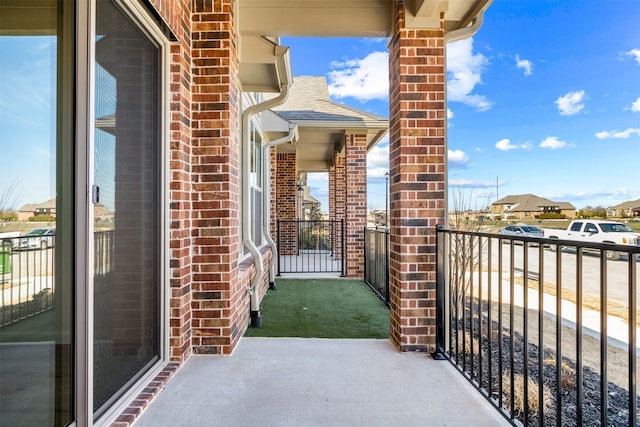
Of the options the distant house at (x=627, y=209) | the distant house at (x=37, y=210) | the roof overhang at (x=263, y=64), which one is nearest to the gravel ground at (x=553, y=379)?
the distant house at (x=37, y=210)

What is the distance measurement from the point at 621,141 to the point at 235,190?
46.8ft

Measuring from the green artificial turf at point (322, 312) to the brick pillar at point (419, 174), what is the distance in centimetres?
63

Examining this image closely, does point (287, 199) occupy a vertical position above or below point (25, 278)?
above

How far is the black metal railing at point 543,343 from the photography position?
50.5 inches

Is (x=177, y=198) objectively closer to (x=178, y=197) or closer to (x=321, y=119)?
(x=178, y=197)

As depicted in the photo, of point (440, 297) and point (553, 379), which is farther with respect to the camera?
point (553, 379)

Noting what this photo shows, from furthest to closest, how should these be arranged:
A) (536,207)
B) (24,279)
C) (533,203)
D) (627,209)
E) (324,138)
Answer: (533,203) < (536,207) < (324,138) < (627,209) < (24,279)

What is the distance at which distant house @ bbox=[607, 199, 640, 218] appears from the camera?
548cm

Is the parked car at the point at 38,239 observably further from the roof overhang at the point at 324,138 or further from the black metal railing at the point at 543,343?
the roof overhang at the point at 324,138

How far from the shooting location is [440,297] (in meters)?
2.64

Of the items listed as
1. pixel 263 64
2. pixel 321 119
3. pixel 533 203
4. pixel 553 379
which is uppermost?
pixel 321 119

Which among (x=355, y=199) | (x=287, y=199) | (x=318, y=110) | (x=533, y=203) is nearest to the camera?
(x=355, y=199)

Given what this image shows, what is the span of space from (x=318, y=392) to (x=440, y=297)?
3.71 feet

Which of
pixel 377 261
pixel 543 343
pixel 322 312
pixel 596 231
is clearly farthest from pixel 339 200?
pixel 596 231
